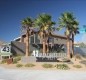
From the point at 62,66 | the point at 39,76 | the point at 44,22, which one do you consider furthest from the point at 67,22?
the point at 39,76

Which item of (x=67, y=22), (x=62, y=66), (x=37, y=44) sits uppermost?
(x=67, y=22)

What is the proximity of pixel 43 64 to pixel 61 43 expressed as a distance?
24497 millimetres

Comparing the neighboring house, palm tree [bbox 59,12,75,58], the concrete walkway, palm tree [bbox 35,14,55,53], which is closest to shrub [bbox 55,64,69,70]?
palm tree [bbox 59,12,75,58]

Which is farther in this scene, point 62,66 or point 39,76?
point 62,66

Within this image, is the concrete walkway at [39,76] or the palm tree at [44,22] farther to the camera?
the palm tree at [44,22]

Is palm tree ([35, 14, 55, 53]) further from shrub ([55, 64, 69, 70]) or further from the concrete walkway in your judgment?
the concrete walkway

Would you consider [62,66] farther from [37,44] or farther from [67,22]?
[37,44]

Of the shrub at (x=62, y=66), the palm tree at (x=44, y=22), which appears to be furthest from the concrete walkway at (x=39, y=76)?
the palm tree at (x=44, y=22)

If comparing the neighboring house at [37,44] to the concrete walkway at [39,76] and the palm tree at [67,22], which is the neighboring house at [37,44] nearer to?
the palm tree at [67,22]

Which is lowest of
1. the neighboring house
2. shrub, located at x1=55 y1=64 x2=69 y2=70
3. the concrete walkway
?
the concrete walkway

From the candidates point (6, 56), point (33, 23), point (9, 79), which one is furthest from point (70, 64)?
point (9, 79)

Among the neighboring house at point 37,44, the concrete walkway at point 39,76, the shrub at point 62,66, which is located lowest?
the concrete walkway at point 39,76

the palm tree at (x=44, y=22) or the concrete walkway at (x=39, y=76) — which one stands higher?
the palm tree at (x=44, y=22)

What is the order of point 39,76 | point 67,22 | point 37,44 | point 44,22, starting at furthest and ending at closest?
point 37,44, point 44,22, point 67,22, point 39,76
